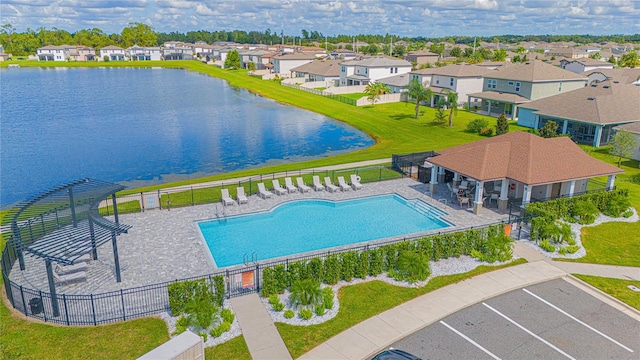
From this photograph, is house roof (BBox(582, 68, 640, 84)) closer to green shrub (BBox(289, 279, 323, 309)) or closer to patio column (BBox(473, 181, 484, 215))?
patio column (BBox(473, 181, 484, 215))

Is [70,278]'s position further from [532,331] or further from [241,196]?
[532,331]

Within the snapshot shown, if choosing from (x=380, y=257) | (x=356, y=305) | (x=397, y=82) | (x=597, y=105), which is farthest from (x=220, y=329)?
(x=397, y=82)

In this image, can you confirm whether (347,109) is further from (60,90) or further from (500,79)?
(60,90)

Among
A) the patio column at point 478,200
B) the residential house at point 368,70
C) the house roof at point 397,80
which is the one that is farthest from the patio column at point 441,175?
the residential house at point 368,70

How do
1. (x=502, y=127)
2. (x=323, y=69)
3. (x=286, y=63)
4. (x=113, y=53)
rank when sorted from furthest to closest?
(x=113, y=53) < (x=286, y=63) < (x=323, y=69) < (x=502, y=127)

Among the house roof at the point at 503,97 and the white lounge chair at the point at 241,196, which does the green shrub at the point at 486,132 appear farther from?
the white lounge chair at the point at 241,196

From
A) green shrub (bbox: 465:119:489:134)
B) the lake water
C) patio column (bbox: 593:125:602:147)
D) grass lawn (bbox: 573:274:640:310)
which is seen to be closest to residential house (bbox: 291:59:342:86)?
the lake water
